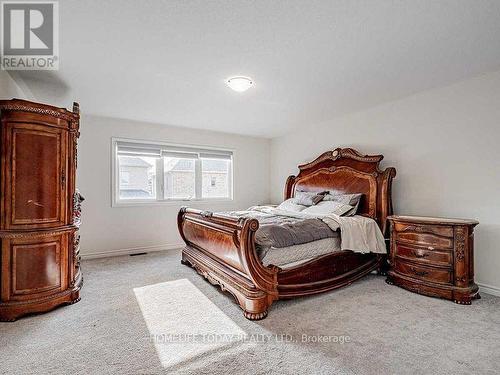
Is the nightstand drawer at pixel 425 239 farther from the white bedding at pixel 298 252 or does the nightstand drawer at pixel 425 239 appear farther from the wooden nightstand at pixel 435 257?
the white bedding at pixel 298 252

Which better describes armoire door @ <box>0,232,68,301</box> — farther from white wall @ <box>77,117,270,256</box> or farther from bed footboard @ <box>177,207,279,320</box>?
white wall @ <box>77,117,270,256</box>

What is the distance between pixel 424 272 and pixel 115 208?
4.56 m

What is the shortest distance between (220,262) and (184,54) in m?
2.16

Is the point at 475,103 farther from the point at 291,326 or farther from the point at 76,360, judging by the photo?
the point at 76,360

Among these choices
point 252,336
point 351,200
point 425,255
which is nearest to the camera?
point 252,336

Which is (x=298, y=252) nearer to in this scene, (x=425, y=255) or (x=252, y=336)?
(x=252, y=336)

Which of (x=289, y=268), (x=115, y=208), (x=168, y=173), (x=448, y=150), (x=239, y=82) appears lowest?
A: (x=289, y=268)

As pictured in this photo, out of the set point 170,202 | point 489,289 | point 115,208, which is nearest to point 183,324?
point 115,208

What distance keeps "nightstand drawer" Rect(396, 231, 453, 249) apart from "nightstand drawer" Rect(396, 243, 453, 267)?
0.06 metres

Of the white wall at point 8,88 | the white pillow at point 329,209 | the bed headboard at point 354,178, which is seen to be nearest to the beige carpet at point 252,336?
the white pillow at point 329,209

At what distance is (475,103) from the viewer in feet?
9.61

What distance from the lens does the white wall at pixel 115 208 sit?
13.8 feet

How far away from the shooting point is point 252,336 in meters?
1.97

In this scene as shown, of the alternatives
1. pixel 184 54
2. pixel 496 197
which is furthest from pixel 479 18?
pixel 184 54
